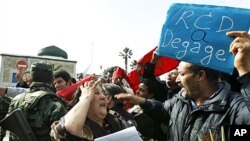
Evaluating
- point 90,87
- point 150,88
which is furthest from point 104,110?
point 150,88

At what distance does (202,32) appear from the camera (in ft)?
11.2

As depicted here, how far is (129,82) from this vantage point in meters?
6.79

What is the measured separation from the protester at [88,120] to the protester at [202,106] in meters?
0.52

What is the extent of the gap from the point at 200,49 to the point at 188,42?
14 cm

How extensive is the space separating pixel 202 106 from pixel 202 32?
1.95 ft

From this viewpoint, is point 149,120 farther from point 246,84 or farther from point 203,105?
point 246,84

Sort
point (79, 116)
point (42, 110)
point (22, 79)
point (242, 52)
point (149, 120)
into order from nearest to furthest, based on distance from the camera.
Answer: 1. point (242, 52)
2. point (79, 116)
3. point (42, 110)
4. point (149, 120)
5. point (22, 79)

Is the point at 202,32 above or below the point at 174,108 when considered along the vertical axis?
above

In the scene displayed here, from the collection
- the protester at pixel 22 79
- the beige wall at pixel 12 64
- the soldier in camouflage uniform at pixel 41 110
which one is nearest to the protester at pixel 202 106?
the soldier in camouflage uniform at pixel 41 110

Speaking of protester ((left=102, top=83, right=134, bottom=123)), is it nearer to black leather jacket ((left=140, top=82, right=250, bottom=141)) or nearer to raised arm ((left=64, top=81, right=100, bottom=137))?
black leather jacket ((left=140, top=82, right=250, bottom=141))

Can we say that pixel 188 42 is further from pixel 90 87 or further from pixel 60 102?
pixel 60 102

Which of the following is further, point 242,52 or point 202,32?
point 202,32

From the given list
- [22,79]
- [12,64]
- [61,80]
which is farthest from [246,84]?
[12,64]

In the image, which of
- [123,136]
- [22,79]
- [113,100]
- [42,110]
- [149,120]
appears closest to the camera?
[123,136]
